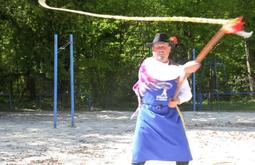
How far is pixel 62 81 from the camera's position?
80.8 feet

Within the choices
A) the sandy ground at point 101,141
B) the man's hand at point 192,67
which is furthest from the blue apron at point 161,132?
the sandy ground at point 101,141

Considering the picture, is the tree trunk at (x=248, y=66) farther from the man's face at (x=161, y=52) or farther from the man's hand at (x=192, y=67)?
the man's hand at (x=192, y=67)

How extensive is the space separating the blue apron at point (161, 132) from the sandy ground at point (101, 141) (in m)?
3.23

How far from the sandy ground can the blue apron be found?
10.6ft

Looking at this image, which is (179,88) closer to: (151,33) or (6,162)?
(6,162)

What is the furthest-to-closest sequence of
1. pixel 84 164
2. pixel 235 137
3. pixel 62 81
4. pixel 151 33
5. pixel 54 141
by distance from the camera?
pixel 151 33, pixel 62 81, pixel 235 137, pixel 54 141, pixel 84 164

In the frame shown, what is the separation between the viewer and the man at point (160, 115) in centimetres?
520

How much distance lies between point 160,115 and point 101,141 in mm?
6582

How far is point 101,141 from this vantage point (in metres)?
11.7

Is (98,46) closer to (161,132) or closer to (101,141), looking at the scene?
(101,141)

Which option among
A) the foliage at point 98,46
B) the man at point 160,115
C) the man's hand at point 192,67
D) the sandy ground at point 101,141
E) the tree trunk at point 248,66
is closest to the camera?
the man's hand at point 192,67

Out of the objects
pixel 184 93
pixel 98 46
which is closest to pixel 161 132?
pixel 184 93

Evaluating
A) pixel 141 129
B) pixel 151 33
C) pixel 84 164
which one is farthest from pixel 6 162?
pixel 151 33

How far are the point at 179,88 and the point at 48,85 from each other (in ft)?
66.1
